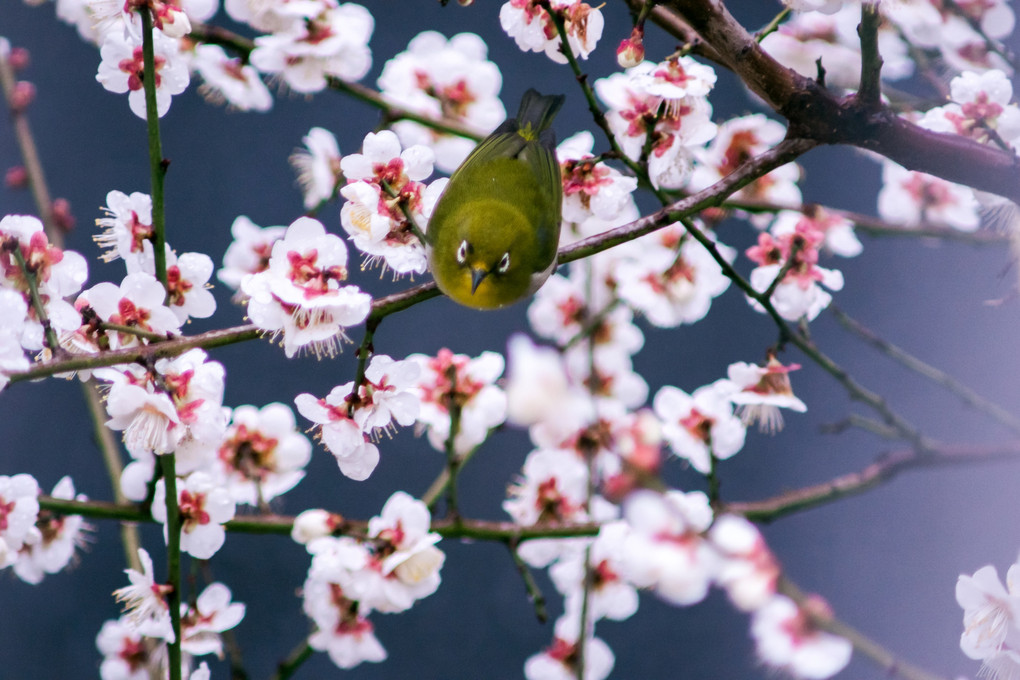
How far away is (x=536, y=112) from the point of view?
0.71 metres

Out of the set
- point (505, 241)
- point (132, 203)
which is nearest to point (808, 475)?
point (505, 241)

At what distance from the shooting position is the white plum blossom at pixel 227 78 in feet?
2.47

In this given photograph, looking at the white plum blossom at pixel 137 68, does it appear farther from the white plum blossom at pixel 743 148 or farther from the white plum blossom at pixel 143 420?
the white plum blossom at pixel 743 148

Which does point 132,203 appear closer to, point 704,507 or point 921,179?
point 704,507

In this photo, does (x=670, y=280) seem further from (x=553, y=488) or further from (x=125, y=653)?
(x=125, y=653)

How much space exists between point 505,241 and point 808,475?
0.71 metres

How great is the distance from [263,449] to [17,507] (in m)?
0.18

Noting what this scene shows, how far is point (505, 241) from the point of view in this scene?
62 centimetres

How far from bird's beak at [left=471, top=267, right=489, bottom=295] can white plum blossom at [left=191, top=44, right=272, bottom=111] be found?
319mm

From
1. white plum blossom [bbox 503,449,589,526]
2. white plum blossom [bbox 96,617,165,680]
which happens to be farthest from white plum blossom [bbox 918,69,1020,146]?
white plum blossom [bbox 96,617,165,680]

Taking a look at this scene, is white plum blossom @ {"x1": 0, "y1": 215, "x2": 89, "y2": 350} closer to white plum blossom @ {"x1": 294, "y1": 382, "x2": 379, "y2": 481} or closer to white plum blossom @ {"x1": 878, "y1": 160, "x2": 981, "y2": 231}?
white plum blossom @ {"x1": 294, "y1": 382, "x2": 379, "y2": 481}

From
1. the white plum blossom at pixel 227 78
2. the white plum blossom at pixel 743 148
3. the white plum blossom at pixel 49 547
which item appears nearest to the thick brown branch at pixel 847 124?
the white plum blossom at pixel 743 148

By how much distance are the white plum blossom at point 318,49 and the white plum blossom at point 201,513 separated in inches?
13.0

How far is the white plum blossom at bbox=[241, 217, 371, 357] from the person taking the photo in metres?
0.47
